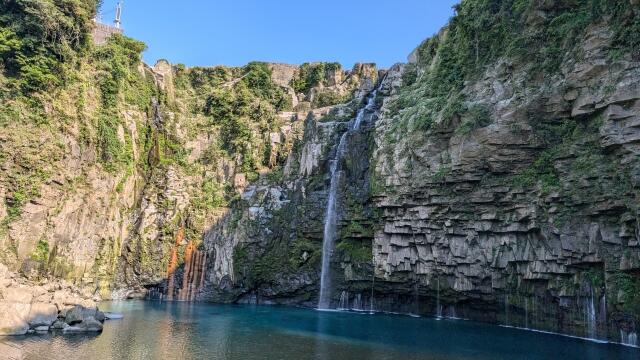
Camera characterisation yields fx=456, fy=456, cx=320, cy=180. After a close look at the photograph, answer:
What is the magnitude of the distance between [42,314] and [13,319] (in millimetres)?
1291

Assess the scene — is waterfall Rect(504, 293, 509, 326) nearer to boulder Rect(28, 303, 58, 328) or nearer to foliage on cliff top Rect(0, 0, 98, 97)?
boulder Rect(28, 303, 58, 328)

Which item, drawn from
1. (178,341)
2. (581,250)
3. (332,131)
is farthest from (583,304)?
(332,131)

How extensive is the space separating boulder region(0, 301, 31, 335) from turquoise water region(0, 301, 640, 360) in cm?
101

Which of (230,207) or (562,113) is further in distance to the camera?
(230,207)

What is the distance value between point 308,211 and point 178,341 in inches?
629

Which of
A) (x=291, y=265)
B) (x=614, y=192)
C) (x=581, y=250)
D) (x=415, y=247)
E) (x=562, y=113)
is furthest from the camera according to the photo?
(x=291, y=265)

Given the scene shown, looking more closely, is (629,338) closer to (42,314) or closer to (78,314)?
(78,314)

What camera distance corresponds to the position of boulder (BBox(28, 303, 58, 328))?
19.2 metres

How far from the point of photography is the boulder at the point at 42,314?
19219mm

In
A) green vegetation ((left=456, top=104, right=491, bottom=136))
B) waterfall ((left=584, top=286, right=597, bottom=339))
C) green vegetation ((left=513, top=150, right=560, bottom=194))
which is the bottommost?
waterfall ((left=584, top=286, right=597, bottom=339))

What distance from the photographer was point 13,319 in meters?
18.5

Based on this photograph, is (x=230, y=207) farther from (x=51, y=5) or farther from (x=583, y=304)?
(x=583, y=304)

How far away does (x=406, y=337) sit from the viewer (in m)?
19.9

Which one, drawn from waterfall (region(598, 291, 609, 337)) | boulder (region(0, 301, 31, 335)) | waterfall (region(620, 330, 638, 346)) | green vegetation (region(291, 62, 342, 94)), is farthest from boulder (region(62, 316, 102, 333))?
green vegetation (region(291, 62, 342, 94))
